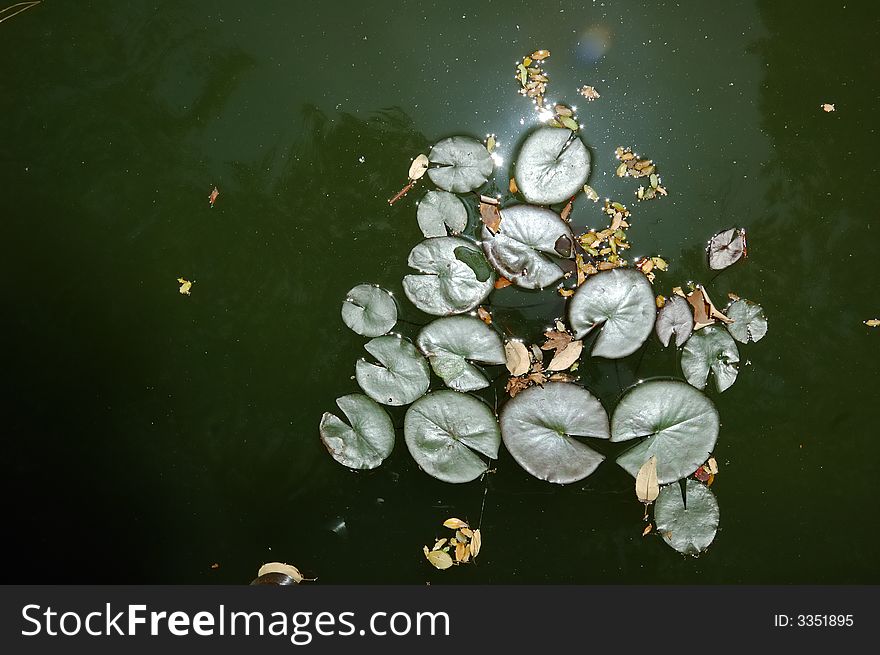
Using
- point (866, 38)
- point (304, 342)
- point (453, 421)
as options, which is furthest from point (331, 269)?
point (866, 38)

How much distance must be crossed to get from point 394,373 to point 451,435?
9.3 inches

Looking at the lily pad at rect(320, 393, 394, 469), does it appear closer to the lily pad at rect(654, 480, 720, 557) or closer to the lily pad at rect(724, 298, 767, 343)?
the lily pad at rect(654, 480, 720, 557)

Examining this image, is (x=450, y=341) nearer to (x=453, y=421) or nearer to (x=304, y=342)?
(x=453, y=421)

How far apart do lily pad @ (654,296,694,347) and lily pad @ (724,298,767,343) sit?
127 millimetres

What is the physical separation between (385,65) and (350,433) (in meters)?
1.07

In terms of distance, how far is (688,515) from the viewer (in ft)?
5.24

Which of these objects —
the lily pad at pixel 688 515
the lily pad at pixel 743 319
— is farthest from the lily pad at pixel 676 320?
the lily pad at pixel 688 515

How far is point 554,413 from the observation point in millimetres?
1556

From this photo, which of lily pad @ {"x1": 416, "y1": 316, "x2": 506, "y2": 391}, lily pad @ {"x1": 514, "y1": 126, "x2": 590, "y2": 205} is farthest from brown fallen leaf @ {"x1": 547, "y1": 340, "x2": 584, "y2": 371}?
lily pad @ {"x1": 514, "y1": 126, "x2": 590, "y2": 205}

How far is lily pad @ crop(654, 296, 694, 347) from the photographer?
1575mm

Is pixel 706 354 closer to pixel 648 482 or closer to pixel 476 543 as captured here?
pixel 648 482

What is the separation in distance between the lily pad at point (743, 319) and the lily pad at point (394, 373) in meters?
0.87

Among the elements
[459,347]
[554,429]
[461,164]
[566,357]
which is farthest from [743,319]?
[461,164]

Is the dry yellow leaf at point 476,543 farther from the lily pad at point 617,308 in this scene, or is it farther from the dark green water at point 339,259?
the lily pad at point 617,308
